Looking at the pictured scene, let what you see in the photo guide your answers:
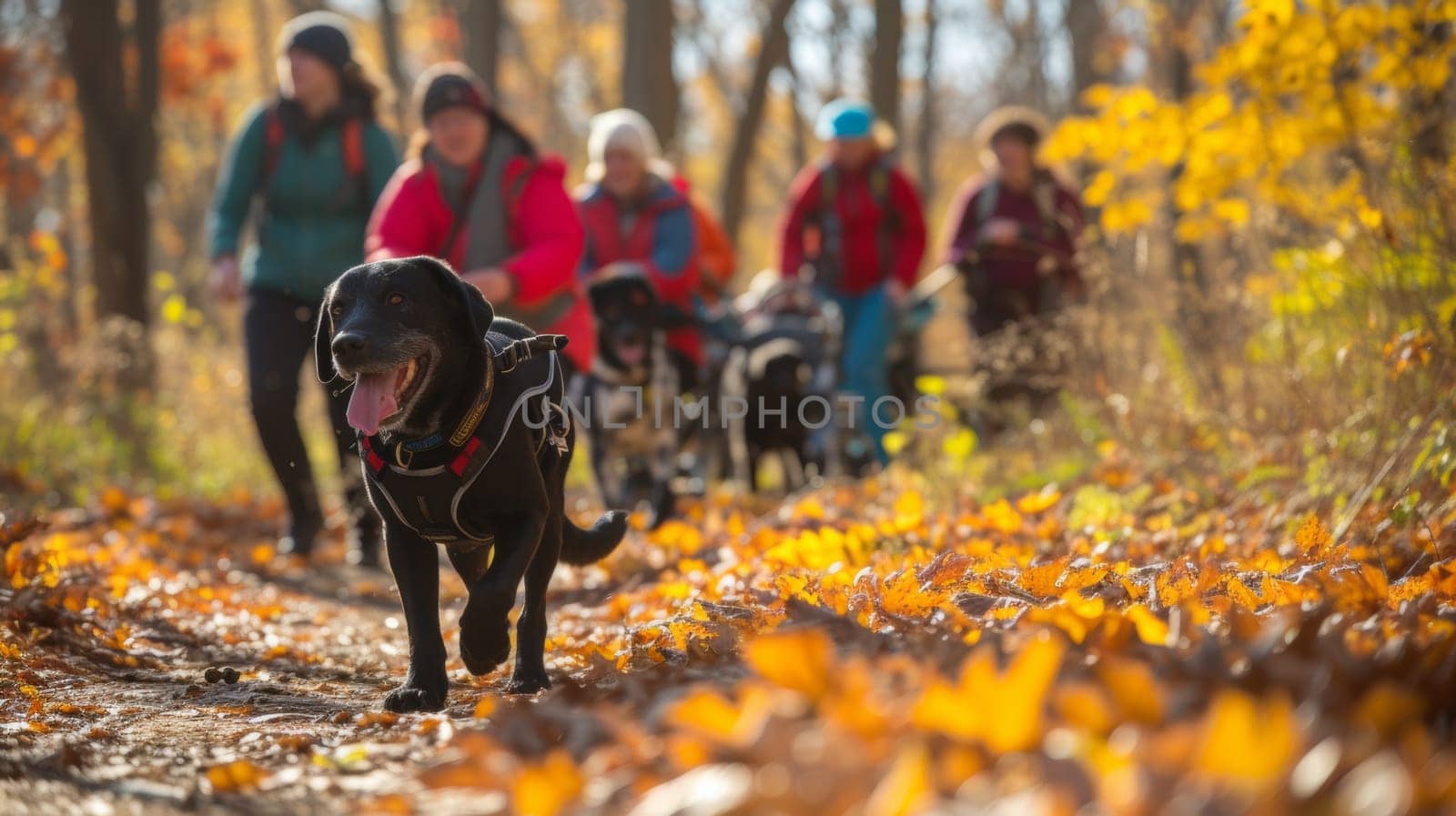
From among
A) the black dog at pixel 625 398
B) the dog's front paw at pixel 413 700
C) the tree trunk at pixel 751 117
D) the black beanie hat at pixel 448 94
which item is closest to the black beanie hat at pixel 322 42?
the black beanie hat at pixel 448 94

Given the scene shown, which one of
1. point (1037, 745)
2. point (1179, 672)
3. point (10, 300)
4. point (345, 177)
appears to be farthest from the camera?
point (10, 300)

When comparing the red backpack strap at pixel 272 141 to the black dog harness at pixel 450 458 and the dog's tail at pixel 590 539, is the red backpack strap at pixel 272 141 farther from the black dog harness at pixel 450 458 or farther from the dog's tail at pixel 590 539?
the black dog harness at pixel 450 458

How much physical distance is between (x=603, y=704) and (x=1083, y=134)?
5.56 meters

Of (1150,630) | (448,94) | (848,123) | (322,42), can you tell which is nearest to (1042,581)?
(1150,630)

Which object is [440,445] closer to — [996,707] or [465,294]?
[465,294]

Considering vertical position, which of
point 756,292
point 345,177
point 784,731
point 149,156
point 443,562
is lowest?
point 443,562

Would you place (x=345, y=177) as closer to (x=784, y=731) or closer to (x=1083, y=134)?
(x=1083, y=134)

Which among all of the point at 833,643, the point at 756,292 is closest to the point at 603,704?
the point at 833,643

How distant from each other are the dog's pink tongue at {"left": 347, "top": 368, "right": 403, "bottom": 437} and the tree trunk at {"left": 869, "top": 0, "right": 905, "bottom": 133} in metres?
11.3

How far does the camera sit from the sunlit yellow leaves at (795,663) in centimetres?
210

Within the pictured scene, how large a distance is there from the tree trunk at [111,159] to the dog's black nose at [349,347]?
9097 mm

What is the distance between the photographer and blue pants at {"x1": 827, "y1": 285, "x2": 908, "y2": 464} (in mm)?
9547

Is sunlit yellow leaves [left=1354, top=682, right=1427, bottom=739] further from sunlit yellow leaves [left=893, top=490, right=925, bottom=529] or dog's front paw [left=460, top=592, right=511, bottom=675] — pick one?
sunlit yellow leaves [left=893, top=490, right=925, bottom=529]

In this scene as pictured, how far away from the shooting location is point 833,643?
3.20 meters
